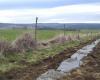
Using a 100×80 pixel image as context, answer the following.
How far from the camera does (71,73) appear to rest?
12.7m

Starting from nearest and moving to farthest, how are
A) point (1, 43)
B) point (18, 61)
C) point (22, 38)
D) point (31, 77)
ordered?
point (31, 77) < point (18, 61) < point (1, 43) < point (22, 38)

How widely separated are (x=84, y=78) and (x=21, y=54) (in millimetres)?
7996

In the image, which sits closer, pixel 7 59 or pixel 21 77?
pixel 21 77

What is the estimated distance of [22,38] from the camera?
2253 centimetres

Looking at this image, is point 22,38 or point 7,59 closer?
point 7,59

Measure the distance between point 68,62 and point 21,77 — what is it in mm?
3171

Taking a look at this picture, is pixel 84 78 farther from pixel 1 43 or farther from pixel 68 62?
pixel 1 43

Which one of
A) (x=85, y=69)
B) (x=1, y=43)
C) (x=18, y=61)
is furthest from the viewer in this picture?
(x=1, y=43)

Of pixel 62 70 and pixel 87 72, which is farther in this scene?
pixel 62 70

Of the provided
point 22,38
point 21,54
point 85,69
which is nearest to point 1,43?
point 21,54

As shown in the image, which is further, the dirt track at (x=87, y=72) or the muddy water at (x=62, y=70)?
the dirt track at (x=87, y=72)

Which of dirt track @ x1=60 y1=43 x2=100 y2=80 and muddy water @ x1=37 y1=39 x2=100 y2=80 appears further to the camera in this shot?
dirt track @ x1=60 y1=43 x2=100 y2=80

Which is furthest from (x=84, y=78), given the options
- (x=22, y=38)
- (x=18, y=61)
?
(x=22, y=38)

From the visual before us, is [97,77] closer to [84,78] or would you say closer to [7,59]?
[84,78]
